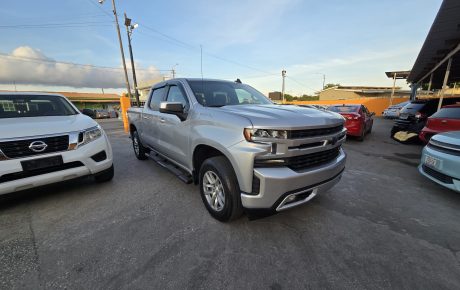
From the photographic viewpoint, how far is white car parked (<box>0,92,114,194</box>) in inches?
105

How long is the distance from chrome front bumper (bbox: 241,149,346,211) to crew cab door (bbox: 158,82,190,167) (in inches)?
53.6

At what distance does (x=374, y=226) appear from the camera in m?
2.65

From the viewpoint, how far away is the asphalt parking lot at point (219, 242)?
185 centimetres

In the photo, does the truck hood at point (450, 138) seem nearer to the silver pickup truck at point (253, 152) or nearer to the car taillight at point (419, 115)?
the silver pickup truck at point (253, 152)

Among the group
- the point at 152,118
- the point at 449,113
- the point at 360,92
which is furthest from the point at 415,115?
the point at 360,92

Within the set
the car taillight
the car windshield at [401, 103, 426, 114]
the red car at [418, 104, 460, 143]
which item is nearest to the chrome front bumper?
the red car at [418, 104, 460, 143]

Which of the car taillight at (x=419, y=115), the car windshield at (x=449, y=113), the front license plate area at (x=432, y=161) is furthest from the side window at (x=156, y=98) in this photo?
the car taillight at (x=419, y=115)

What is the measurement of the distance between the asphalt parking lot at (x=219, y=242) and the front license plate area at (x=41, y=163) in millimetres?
532

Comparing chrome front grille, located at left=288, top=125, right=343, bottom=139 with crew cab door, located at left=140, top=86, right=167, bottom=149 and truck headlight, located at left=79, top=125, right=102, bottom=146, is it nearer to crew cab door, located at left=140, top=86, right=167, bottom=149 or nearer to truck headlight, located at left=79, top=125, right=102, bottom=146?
crew cab door, located at left=140, top=86, right=167, bottom=149

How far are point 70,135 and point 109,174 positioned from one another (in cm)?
105

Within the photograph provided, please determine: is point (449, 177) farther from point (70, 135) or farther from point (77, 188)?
point (77, 188)

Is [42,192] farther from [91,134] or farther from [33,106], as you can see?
[33,106]

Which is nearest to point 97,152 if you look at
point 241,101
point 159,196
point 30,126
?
point 30,126

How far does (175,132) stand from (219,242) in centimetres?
179
